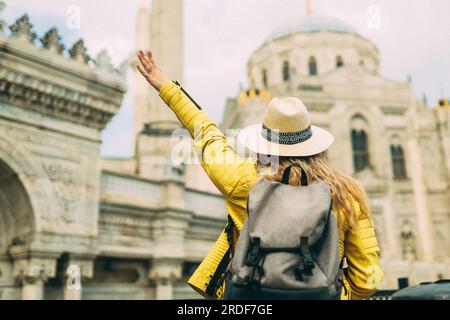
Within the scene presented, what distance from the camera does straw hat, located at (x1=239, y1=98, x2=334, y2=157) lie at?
2.25m

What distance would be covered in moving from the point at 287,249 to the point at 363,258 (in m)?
0.57

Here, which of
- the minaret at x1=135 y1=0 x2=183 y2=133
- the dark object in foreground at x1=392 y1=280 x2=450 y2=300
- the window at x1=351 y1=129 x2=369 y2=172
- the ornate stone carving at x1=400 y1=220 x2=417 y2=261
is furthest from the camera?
the window at x1=351 y1=129 x2=369 y2=172

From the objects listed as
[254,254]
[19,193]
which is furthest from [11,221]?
[254,254]

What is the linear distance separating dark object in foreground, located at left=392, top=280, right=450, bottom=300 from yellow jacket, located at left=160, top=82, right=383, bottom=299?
0.88 m

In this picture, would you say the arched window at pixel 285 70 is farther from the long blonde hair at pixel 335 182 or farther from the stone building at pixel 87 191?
the long blonde hair at pixel 335 182

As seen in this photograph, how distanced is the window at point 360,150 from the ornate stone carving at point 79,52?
19871 millimetres

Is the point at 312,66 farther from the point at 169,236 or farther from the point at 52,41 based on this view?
the point at 52,41

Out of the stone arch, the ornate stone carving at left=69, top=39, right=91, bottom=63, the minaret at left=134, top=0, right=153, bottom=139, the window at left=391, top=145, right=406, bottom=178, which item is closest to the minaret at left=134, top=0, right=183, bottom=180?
the ornate stone carving at left=69, top=39, right=91, bottom=63

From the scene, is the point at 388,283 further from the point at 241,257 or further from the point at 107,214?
the point at 241,257

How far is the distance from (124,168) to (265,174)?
1457 cm

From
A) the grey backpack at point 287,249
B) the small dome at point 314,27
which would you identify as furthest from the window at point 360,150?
the grey backpack at point 287,249

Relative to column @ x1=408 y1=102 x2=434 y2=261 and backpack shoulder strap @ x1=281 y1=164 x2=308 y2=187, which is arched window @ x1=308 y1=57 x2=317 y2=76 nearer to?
column @ x1=408 y1=102 x2=434 y2=261

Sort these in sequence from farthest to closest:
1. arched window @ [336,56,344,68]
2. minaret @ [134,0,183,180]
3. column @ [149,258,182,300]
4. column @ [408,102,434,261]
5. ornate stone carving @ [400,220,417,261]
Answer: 1. arched window @ [336,56,344,68]
2. column @ [408,102,434,261]
3. ornate stone carving @ [400,220,417,261]
4. minaret @ [134,0,183,180]
5. column @ [149,258,182,300]

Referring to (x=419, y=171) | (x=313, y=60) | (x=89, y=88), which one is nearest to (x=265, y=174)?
(x=89, y=88)
